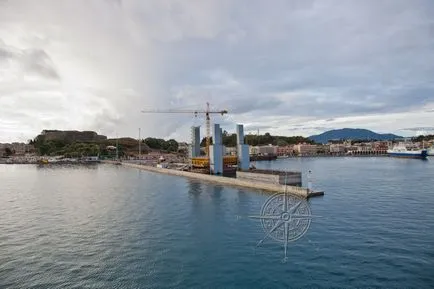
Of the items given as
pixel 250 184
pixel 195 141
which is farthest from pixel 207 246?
pixel 195 141

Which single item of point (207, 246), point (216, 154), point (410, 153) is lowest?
point (207, 246)

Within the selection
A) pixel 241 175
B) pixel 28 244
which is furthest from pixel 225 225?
pixel 241 175

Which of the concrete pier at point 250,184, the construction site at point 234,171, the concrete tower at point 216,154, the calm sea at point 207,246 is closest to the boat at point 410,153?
the construction site at point 234,171

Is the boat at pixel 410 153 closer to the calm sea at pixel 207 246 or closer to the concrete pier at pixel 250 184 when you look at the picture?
the concrete pier at pixel 250 184

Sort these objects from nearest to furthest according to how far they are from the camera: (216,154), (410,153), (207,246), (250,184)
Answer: (207,246)
(250,184)
(216,154)
(410,153)

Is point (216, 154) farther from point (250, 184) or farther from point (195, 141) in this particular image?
point (195, 141)

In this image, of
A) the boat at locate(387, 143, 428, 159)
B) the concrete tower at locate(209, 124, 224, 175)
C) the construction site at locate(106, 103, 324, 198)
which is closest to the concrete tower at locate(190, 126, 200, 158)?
the construction site at locate(106, 103, 324, 198)

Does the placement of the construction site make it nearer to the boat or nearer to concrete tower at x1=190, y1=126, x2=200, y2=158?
concrete tower at x1=190, y1=126, x2=200, y2=158

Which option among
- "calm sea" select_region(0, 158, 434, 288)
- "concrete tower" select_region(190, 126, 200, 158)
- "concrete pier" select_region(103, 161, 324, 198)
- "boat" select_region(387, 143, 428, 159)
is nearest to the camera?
"calm sea" select_region(0, 158, 434, 288)
